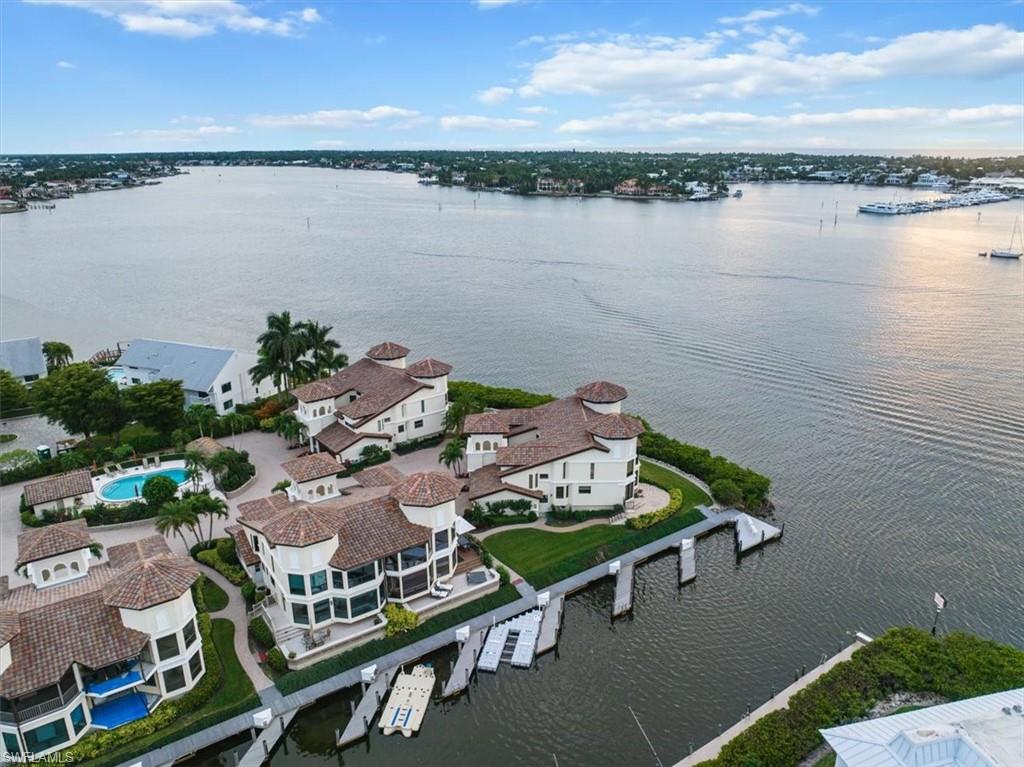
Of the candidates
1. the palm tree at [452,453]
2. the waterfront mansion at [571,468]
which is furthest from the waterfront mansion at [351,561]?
the palm tree at [452,453]

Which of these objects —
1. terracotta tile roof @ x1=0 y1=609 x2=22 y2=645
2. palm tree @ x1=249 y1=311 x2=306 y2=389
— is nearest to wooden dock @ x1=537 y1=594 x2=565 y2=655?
terracotta tile roof @ x1=0 y1=609 x2=22 y2=645

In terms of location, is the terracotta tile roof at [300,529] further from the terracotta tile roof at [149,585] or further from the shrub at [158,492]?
the shrub at [158,492]

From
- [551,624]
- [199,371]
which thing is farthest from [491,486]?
[199,371]

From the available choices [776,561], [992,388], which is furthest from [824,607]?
[992,388]

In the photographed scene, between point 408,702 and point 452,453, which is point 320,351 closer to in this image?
point 452,453

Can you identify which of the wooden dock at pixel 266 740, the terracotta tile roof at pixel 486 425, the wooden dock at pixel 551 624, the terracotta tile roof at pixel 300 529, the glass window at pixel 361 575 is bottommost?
the wooden dock at pixel 266 740

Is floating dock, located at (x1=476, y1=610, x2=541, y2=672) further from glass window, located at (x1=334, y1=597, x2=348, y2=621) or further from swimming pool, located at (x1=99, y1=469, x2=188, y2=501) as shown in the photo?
swimming pool, located at (x1=99, y1=469, x2=188, y2=501)

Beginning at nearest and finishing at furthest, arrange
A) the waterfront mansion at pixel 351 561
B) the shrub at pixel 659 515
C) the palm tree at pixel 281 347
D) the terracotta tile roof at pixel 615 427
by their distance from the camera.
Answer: the waterfront mansion at pixel 351 561 → the shrub at pixel 659 515 → the terracotta tile roof at pixel 615 427 → the palm tree at pixel 281 347
